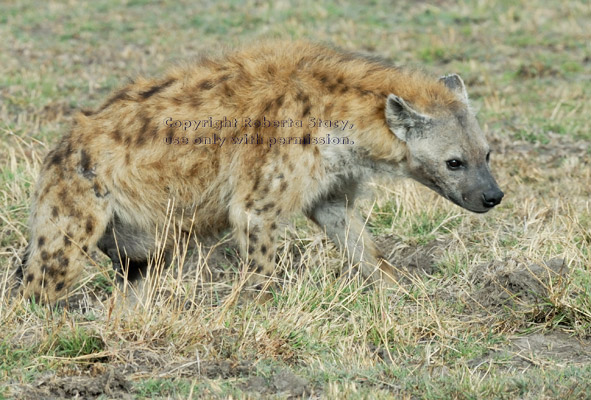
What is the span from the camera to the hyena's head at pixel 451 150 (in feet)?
16.8

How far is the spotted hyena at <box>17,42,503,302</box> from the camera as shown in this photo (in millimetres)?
4992

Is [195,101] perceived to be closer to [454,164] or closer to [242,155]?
[242,155]

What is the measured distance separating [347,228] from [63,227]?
158 centimetres

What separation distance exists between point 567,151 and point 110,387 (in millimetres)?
4963

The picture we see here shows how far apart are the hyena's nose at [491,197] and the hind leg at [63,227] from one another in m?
2.00

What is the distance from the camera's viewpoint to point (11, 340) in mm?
4262

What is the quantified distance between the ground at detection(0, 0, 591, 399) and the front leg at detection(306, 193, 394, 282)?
171 mm

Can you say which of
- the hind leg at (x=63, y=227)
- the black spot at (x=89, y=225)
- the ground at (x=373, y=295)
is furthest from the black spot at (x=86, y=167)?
the ground at (x=373, y=295)

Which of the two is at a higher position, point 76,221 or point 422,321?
point 76,221

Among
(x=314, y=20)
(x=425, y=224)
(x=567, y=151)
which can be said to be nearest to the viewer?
(x=425, y=224)

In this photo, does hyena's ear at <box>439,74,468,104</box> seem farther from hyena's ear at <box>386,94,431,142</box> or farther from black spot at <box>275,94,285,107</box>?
black spot at <box>275,94,285,107</box>

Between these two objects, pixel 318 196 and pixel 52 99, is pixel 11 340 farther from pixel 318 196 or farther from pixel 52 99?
pixel 52 99

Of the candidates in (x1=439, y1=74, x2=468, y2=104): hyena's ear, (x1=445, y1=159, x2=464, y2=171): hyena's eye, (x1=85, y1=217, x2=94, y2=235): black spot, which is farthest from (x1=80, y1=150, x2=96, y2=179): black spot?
(x1=439, y1=74, x2=468, y2=104): hyena's ear

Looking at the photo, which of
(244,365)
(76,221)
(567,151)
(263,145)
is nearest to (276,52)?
(263,145)
